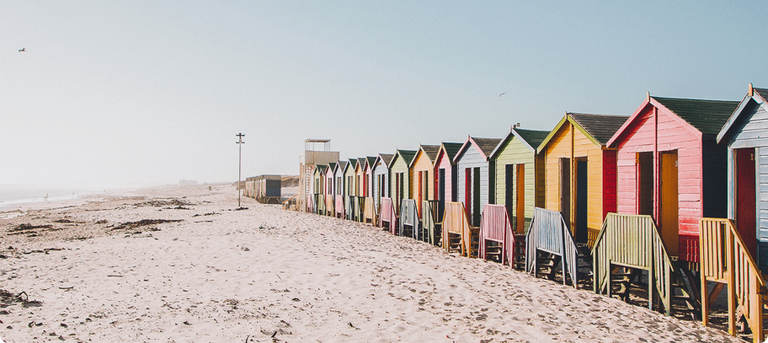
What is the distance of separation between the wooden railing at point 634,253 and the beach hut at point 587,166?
154 centimetres

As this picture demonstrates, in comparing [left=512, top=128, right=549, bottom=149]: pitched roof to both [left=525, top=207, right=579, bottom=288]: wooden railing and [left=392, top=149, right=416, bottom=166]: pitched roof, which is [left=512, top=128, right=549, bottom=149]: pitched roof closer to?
[left=525, top=207, right=579, bottom=288]: wooden railing

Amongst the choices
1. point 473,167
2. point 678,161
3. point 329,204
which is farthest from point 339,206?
point 678,161

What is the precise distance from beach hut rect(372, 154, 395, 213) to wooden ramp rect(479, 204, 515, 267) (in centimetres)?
956

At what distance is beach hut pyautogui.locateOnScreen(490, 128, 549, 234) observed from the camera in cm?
→ 1185

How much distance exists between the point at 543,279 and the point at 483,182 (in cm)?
461

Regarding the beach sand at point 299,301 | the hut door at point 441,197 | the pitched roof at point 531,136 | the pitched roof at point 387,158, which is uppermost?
the pitched roof at point 531,136

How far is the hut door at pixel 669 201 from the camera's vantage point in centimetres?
930

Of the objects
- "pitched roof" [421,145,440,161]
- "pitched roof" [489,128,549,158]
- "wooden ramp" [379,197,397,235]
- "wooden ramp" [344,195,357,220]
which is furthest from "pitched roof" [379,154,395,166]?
"pitched roof" [489,128,549,158]

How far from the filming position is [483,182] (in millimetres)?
14094

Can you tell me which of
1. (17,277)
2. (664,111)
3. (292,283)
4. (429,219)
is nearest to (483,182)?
(429,219)

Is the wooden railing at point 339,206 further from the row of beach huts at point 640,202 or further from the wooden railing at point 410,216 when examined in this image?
the row of beach huts at point 640,202

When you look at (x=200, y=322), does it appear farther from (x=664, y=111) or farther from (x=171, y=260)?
(x=664, y=111)

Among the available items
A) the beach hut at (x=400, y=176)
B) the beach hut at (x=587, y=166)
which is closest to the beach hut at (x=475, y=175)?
the beach hut at (x=587, y=166)

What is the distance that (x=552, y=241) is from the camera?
978 cm
